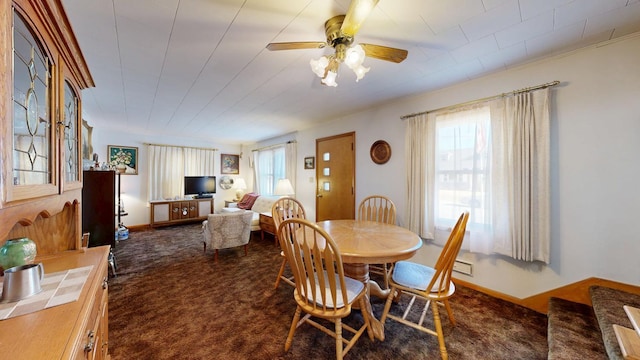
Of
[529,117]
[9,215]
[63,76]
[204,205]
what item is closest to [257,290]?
[9,215]

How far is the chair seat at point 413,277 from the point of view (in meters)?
1.56

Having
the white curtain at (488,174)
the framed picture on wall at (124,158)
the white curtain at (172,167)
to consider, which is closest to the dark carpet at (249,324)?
the white curtain at (488,174)

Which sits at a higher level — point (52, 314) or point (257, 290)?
point (52, 314)

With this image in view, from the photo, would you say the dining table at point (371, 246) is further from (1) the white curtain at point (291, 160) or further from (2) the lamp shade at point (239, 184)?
(2) the lamp shade at point (239, 184)

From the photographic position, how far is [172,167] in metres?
5.40

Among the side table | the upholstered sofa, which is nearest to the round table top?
the side table

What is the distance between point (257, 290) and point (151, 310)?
921 mm

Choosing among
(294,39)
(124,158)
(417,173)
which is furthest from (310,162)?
(124,158)

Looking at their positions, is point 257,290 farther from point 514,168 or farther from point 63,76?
point 514,168

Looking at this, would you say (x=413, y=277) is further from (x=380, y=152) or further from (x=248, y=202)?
(x=248, y=202)

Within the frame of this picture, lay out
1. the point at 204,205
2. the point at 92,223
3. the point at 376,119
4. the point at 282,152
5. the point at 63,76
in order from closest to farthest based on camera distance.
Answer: the point at 63,76 < the point at 92,223 < the point at 376,119 < the point at 282,152 < the point at 204,205

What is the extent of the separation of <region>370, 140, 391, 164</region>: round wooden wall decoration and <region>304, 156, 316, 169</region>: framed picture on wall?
1340mm

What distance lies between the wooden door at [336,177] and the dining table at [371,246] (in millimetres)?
1340

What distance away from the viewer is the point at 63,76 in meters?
1.06
